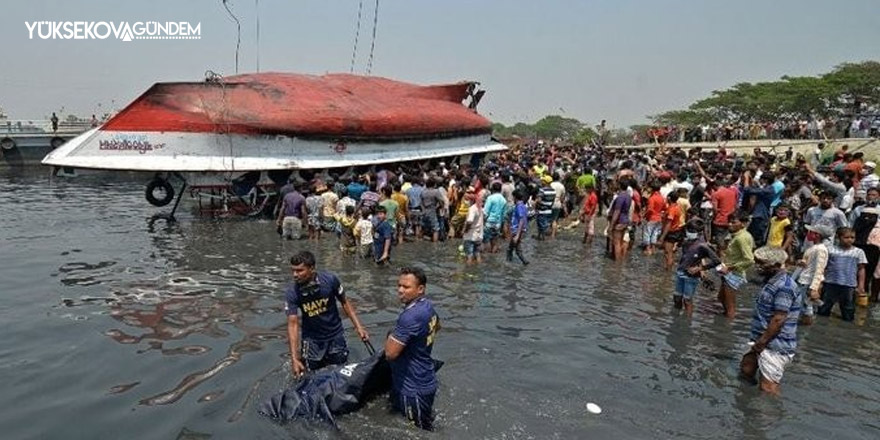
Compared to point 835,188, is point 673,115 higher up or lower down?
higher up

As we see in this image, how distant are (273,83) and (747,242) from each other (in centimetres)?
1461

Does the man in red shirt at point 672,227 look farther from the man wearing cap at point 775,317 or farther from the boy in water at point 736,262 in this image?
the man wearing cap at point 775,317

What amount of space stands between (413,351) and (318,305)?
1296mm

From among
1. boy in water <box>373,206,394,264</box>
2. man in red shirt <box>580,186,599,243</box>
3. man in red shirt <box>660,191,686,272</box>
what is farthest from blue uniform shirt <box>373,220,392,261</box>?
man in red shirt <box>660,191,686,272</box>

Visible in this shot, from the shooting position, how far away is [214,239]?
14.0 metres

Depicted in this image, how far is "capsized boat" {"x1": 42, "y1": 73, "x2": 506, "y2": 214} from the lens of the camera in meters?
15.8

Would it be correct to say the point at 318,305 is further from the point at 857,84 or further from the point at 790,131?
the point at 857,84

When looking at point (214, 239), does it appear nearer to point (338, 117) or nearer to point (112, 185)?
point (338, 117)

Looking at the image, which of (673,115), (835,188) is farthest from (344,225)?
(673,115)

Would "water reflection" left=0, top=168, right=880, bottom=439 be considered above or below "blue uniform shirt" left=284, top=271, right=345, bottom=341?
below

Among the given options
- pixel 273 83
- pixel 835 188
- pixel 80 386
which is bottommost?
pixel 80 386

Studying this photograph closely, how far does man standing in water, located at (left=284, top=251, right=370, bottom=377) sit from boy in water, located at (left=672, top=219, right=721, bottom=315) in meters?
5.11

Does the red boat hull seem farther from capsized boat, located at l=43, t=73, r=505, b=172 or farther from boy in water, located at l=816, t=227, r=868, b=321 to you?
boy in water, located at l=816, t=227, r=868, b=321

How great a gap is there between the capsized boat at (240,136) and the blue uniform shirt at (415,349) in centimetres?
1271
